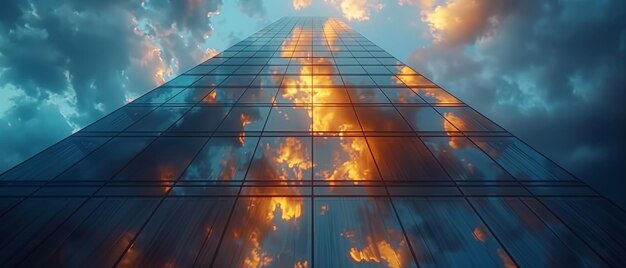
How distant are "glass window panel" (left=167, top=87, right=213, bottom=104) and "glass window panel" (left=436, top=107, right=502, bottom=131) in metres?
8.19

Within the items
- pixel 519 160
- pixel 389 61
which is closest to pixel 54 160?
pixel 519 160

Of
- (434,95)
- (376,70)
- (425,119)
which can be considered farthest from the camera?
(376,70)

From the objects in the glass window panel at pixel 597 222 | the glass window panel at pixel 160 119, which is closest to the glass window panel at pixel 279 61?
the glass window panel at pixel 160 119

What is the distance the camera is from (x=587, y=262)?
4.94 metres

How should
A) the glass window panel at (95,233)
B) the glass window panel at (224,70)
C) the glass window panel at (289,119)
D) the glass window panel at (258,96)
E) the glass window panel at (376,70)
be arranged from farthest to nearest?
the glass window panel at (224,70) < the glass window panel at (376,70) < the glass window panel at (258,96) < the glass window panel at (289,119) < the glass window panel at (95,233)

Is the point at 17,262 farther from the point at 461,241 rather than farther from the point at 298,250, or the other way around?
the point at 461,241

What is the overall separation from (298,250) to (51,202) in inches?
207

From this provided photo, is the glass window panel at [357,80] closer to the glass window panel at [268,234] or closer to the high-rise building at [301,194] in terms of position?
the high-rise building at [301,194]

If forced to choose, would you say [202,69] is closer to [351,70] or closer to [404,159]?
[351,70]

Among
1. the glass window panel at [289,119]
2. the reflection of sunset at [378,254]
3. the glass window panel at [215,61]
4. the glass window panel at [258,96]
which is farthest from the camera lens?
the glass window panel at [215,61]

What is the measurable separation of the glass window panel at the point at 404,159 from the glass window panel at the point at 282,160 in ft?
5.65

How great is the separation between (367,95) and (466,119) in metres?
3.33

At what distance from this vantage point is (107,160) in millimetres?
7680

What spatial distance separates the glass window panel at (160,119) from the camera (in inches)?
363
